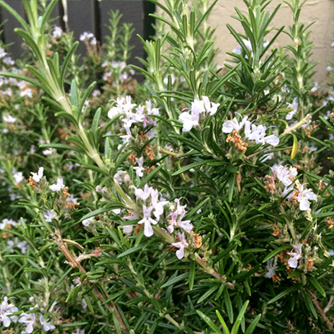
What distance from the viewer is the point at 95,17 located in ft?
8.14

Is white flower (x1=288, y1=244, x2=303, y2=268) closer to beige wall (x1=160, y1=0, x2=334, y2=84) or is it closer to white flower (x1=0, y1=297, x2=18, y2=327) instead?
white flower (x1=0, y1=297, x2=18, y2=327)

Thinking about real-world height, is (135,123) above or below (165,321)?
above

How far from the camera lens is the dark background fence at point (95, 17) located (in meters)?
2.43

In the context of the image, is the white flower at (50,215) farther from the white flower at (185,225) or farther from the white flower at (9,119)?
the white flower at (9,119)

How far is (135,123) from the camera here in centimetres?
91

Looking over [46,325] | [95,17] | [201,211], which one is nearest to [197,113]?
[201,211]

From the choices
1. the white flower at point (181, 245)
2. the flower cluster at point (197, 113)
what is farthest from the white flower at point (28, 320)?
the flower cluster at point (197, 113)

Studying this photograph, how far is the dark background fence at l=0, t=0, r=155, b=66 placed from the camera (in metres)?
2.43

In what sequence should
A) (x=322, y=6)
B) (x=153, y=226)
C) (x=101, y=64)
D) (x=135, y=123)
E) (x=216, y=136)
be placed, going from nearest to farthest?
1. (x=153, y=226)
2. (x=216, y=136)
3. (x=135, y=123)
4. (x=322, y=6)
5. (x=101, y=64)

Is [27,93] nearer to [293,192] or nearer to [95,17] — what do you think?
[95,17]

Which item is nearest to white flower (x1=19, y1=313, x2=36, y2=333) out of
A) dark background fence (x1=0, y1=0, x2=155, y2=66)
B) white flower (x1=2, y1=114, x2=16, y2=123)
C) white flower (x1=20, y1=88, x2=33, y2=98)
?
white flower (x1=2, y1=114, x2=16, y2=123)

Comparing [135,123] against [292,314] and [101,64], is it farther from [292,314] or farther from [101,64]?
[101,64]

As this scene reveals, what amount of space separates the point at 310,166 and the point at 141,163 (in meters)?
0.60

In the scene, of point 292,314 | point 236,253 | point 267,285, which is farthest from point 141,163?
point 292,314
